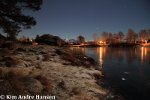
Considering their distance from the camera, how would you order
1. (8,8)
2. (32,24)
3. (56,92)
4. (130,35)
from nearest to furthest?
(56,92) < (8,8) < (32,24) < (130,35)

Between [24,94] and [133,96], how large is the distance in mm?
9581

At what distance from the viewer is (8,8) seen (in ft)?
65.7

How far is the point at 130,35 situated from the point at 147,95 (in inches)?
7411

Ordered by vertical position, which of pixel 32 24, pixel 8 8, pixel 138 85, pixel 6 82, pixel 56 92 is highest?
pixel 8 8

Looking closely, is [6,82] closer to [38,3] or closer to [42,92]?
[42,92]

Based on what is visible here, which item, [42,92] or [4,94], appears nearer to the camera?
[4,94]

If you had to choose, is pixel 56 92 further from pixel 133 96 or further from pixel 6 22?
pixel 6 22

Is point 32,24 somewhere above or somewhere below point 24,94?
above

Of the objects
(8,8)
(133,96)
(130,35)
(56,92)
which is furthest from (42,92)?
(130,35)

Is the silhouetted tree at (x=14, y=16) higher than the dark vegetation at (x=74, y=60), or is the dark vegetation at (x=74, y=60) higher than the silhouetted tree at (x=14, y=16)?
the silhouetted tree at (x=14, y=16)

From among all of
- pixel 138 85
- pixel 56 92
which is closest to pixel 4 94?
pixel 56 92

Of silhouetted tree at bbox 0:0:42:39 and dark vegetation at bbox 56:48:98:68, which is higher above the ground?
silhouetted tree at bbox 0:0:42:39

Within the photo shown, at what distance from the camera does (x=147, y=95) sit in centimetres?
1462

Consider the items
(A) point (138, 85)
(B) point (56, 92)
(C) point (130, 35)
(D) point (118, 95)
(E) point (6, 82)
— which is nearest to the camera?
(E) point (6, 82)
